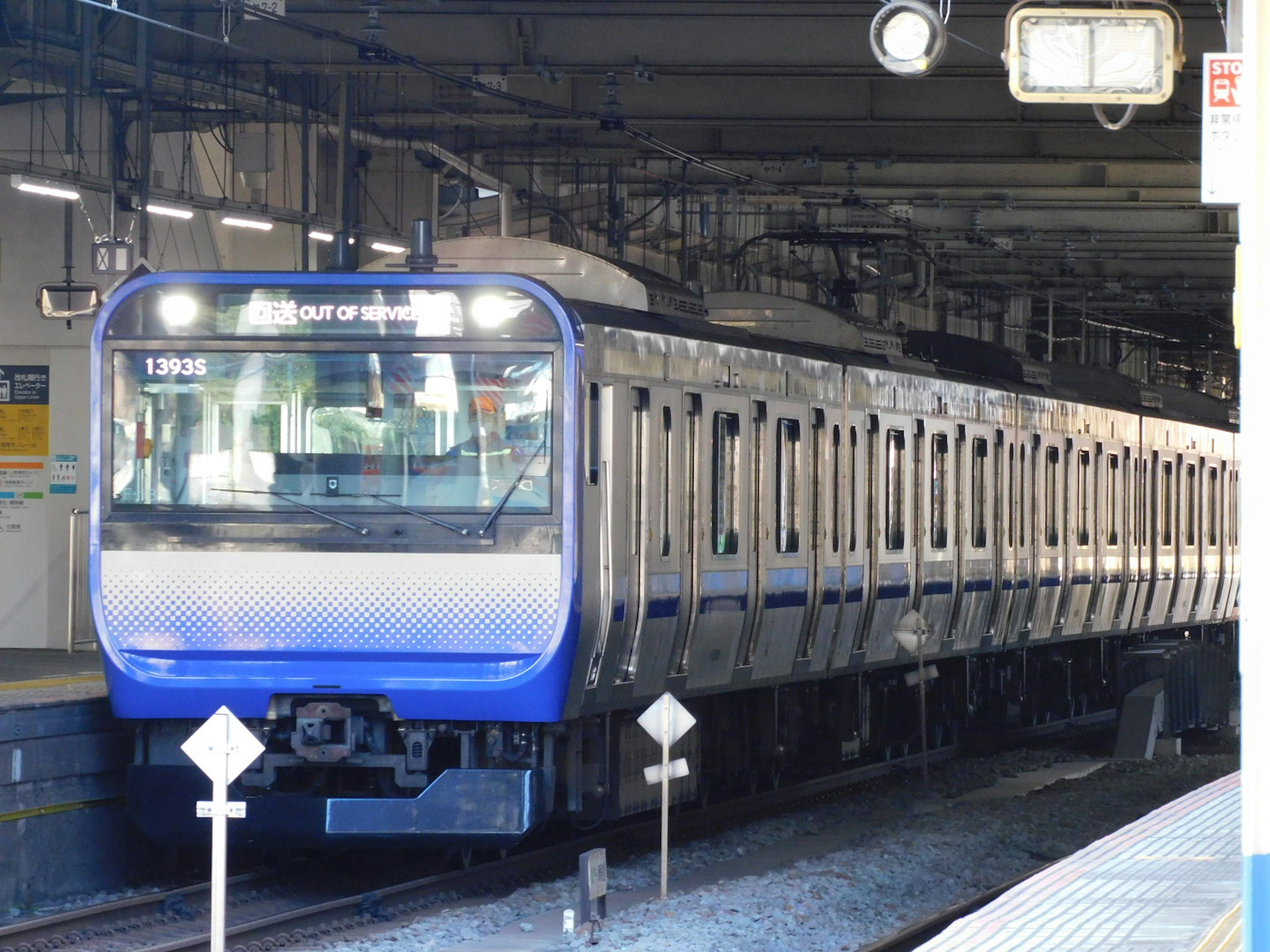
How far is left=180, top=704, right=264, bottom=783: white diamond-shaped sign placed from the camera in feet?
29.3

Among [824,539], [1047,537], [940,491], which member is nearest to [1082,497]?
[1047,537]

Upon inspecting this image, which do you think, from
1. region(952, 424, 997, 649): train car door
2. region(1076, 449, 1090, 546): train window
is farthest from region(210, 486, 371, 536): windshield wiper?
region(1076, 449, 1090, 546): train window

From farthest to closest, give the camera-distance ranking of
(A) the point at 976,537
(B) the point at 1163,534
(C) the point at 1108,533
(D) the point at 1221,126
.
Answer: (B) the point at 1163,534 → (C) the point at 1108,533 → (A) the point at 976,537 → (D) the point at 1221,126

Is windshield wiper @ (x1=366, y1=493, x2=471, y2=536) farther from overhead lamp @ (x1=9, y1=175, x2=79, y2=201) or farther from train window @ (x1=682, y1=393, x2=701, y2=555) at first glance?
overhead lamp @ (x1=9, y1=175, x2=79, y2=201)

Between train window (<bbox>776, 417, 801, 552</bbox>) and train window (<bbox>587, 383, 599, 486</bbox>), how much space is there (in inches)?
109

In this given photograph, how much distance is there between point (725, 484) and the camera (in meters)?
12.5

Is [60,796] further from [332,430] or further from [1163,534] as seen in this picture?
[1163,534]

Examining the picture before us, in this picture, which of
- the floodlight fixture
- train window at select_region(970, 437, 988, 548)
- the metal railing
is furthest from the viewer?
the metal railing

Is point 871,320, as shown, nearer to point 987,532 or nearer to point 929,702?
point 987,532

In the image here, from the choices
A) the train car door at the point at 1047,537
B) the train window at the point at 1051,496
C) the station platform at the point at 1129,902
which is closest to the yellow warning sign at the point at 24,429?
the train car door at the point at 1047,537

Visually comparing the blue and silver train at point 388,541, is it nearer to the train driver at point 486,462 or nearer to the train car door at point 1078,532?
the train driver at point 486,462

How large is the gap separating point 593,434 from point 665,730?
→ 65.4 inches

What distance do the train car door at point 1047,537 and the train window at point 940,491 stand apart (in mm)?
2706

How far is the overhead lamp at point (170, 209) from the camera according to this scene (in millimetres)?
18297
